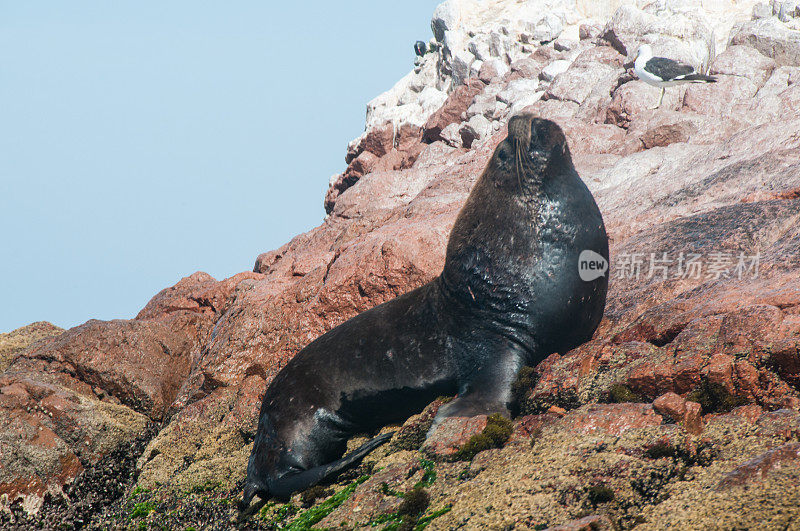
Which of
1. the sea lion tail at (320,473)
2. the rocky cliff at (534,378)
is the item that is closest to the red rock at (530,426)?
the rocky cliff at (534,378)

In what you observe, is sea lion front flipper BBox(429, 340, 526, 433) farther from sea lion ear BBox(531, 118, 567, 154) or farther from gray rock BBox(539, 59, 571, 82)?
gray rock BBox(539, 59, 571, 82)

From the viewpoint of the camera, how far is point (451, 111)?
24172 millimetres

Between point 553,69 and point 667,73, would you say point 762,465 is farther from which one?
point 553,69

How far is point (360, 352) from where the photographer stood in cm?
662

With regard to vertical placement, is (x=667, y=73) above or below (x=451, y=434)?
above

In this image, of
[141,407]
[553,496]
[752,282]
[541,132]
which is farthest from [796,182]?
[141,407]

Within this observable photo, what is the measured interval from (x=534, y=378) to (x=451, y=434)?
1004mm

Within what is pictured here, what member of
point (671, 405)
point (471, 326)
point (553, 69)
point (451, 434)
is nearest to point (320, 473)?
point (451, 434)

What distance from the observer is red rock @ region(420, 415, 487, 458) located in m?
4.93

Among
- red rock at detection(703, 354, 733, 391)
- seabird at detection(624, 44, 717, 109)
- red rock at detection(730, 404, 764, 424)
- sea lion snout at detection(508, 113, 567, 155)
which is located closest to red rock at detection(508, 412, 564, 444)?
red rock at detection(703, 354, 733, 391)

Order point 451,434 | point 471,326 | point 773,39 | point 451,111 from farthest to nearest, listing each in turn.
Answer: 1. point 451,111
2. point 773,39
3. point 471,326
4. point 451,434

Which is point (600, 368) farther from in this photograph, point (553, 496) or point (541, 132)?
point (541, 132)

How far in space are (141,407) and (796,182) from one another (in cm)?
867

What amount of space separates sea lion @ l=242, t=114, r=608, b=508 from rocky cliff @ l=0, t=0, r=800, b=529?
36cm
